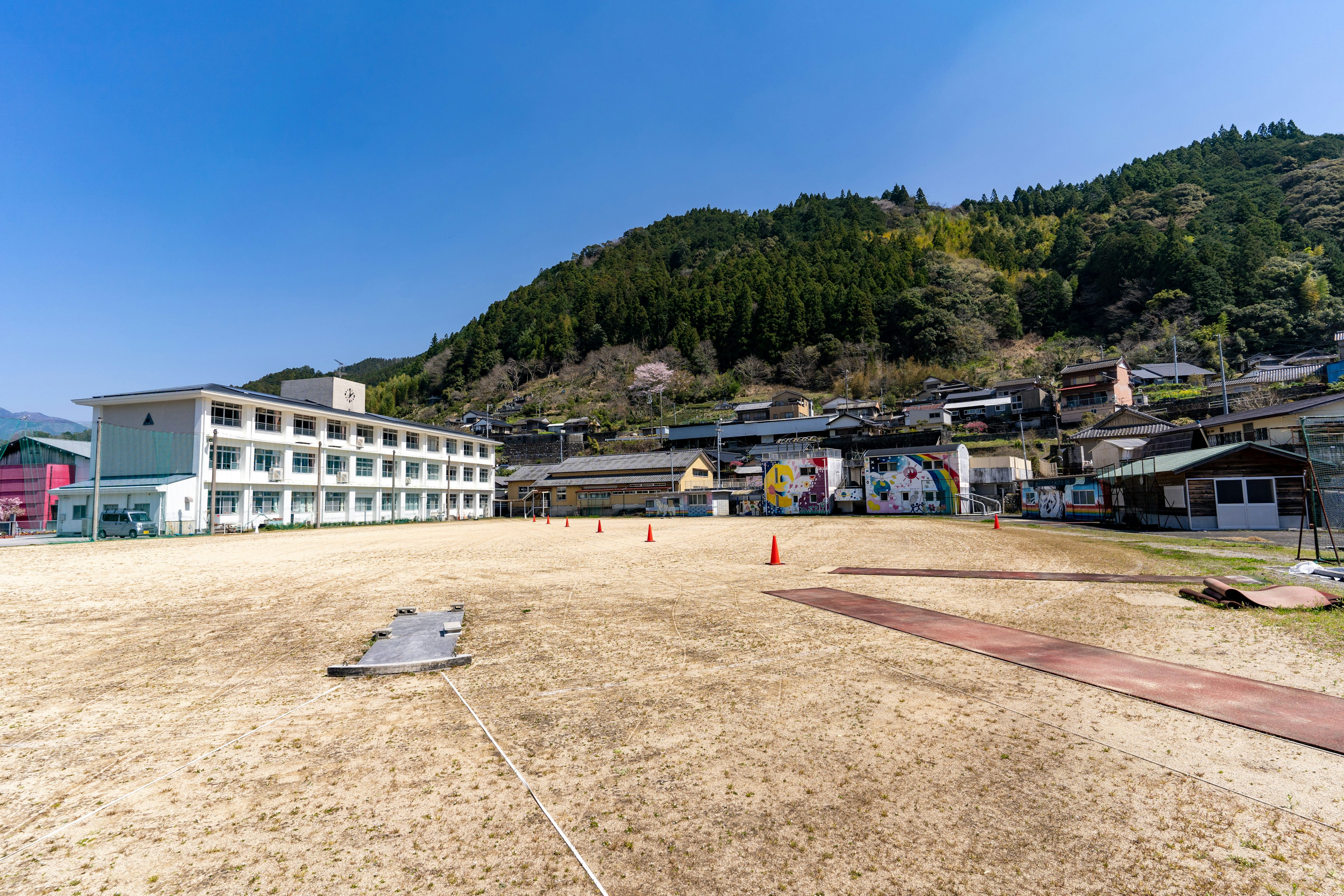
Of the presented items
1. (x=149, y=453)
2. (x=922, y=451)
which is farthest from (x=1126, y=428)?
(x=149, y=453)

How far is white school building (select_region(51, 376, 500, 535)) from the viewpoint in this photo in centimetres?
2922

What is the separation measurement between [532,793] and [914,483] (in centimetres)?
3976

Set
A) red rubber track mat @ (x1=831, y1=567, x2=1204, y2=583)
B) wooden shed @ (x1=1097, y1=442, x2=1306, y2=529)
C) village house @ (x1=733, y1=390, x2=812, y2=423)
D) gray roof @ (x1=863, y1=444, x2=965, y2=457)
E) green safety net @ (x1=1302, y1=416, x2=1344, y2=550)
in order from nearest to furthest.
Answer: red rubber track mat @ (x1=831, y1=567, x2=1204, y2=583), green safety net @ (x1=1302, y1=416, x2=1344, y2=550), wooden shed @ (x1=1097, y1=442, x2=1306, y2=529), gray roof @ (x1=863, y1=444, x2=965, y2=457), village house @ (x1=733, y1=390, x2=812, y2=423)

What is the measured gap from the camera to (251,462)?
34125mm

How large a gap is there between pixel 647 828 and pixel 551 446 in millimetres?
72723

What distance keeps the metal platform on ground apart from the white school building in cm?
2516

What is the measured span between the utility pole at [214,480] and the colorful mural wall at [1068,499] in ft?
145

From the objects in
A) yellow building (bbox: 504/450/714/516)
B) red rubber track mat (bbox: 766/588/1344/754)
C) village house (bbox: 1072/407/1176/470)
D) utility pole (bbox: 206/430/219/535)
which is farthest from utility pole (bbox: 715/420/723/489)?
red rubber track mat (bbox: 766/588/1344/754)

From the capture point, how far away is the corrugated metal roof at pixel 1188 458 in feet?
67.8

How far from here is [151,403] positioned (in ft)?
107

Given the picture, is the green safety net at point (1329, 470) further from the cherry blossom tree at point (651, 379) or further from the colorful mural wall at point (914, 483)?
the cherry blossom tree at point (651, 379)

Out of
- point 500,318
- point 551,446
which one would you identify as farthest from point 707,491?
point 500,318

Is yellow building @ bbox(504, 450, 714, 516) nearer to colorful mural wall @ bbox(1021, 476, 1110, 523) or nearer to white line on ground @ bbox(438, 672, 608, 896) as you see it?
colorful mural wall @ bbox(1021, 476, 1110, 523)

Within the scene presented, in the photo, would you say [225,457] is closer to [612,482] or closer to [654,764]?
[612,482]
